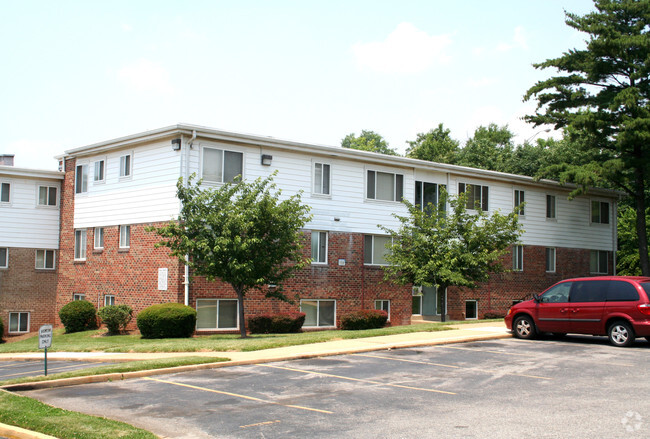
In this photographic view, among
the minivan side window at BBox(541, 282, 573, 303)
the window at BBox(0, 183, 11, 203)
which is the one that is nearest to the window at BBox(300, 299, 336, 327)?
the minivan side window at BBox(541, 282, 573, 303)

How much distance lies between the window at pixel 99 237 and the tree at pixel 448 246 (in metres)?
11.5

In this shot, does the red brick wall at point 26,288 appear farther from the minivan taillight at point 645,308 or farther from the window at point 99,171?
the minivan taillight at point 645,308

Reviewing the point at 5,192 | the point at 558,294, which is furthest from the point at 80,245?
the point at 558,294

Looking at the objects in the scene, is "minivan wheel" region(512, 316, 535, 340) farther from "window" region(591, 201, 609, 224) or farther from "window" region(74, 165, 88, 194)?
"window" region(591, 201, 609, 224)

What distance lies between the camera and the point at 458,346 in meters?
17.2

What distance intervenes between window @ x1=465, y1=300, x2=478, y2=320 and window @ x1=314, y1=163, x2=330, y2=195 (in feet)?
30.2

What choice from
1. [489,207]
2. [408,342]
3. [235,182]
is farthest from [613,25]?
[408,342]

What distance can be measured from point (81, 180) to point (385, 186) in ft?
42.2

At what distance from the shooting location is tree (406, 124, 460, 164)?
57519 millimetres

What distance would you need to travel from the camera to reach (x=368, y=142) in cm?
7325

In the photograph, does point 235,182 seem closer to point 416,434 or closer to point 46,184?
point 46,184

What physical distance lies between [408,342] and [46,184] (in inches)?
828

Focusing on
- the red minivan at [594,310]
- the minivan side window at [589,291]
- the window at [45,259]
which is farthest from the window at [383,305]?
the window at [45,259]

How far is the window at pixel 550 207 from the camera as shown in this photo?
114 feet
